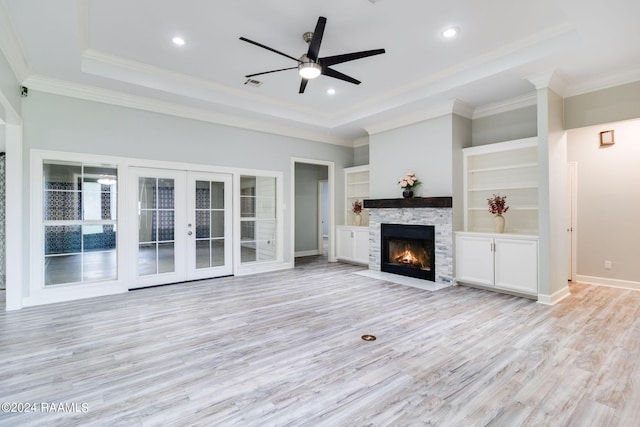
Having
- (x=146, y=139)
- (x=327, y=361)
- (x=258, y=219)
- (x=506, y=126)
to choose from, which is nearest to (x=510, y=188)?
(x=506, y=126)

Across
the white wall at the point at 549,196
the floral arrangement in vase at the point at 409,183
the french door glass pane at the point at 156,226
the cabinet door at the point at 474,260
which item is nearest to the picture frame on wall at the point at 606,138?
the white wall at the point at 549,196

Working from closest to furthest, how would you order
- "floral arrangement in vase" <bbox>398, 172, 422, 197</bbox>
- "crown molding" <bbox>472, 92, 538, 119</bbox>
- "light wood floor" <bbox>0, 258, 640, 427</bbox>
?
"light wood floor" <bbox>0, 258, 640, 427</bbox>
"crown molding" <bbox>472, 92, 538, 119</bbox>
"floral arrangement in vase" <bbox>398, 172, 422, 197</bbox>

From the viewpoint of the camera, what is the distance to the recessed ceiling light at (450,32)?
3.65 m

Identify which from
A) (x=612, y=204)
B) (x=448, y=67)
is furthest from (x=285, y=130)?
(x=612, y=204)

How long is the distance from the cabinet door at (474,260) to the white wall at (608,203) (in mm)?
2024

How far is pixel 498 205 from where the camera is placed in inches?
205

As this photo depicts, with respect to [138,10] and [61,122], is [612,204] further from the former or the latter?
[61,122]

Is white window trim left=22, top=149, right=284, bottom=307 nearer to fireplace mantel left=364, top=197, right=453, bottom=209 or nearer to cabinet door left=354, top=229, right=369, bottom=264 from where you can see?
cabinet door left=354, top=229, right=369, bottom=264

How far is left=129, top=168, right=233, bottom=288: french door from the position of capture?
17.5ft

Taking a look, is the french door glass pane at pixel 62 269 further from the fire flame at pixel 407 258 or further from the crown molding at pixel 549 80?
the crown molding at pixel 549 80

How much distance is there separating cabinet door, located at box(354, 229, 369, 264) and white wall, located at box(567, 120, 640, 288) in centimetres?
396

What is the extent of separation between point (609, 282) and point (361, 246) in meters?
4.48

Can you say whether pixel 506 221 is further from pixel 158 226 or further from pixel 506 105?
pixel 158 226

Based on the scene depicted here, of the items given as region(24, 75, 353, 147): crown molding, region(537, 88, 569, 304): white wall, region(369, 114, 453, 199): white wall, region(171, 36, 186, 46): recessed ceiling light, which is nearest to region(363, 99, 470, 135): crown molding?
region(369, 114, 453, 199): white wall
